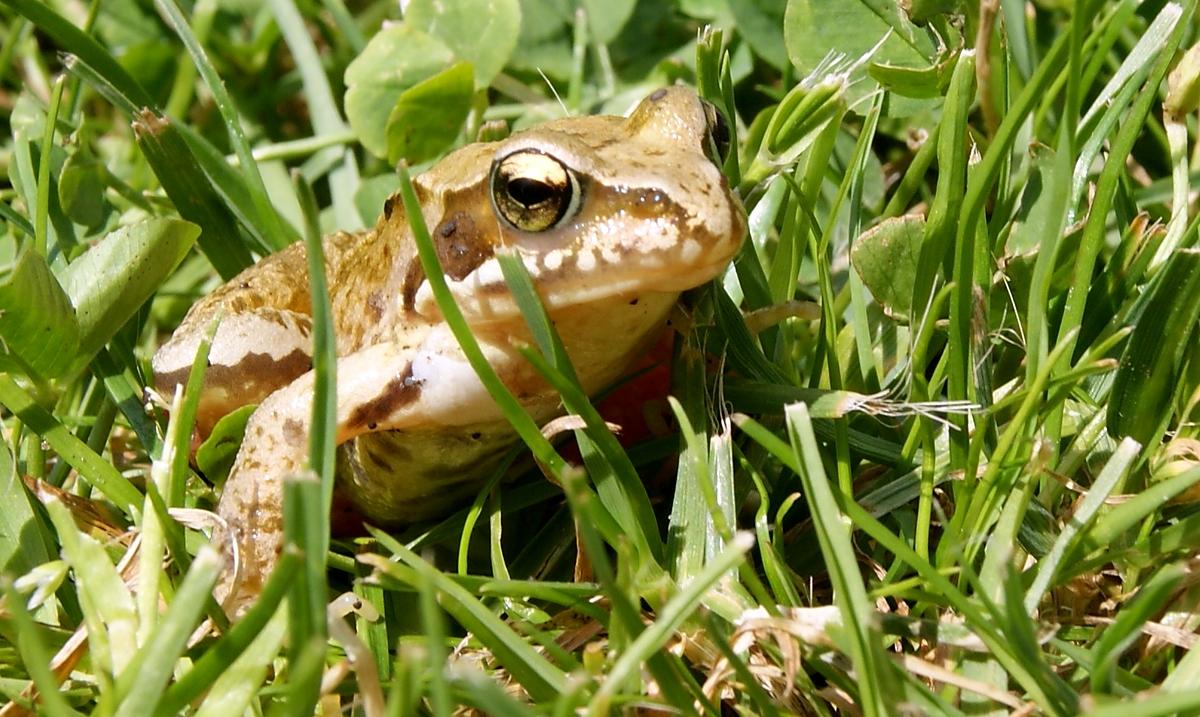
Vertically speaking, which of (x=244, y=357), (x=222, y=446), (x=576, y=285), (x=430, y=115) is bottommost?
(x=222, y=446)

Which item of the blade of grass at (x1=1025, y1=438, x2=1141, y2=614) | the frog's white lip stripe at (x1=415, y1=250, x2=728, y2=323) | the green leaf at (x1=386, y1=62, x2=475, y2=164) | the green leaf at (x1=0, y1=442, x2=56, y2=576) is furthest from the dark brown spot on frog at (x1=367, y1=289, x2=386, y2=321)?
the blade of grass at (x1=1025, y1=438, x2=1141, y2=614)

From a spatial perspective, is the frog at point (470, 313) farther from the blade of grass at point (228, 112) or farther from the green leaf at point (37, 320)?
the blade of grass at point (228, 112)

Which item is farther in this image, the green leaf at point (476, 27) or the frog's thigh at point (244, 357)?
the green leaf at point (476, 27)

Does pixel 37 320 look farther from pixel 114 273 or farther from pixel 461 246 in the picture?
pixel 461 246

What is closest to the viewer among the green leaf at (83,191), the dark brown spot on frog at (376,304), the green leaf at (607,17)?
the dark brown spot on frog at (376,304)

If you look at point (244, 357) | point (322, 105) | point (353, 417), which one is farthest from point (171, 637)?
point (322, 105)

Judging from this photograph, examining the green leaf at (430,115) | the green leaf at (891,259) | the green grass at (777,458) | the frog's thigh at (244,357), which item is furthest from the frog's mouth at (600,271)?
the green leaf at (430,115)

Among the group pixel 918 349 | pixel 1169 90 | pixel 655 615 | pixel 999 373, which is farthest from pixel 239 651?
pixel 1169 90
